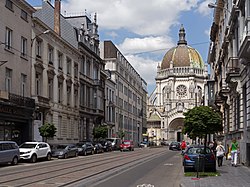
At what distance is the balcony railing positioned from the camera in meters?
37.3

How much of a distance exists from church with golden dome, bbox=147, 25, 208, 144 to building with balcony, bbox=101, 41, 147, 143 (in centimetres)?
1622

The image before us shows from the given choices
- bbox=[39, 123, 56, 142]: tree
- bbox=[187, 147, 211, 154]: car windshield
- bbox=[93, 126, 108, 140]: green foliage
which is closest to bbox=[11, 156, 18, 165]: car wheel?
bbox=[39, 123, 56, 142]: tree

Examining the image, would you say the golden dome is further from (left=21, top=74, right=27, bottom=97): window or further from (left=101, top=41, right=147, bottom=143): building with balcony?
(left=21, top=74, right=27, bottom=97): window

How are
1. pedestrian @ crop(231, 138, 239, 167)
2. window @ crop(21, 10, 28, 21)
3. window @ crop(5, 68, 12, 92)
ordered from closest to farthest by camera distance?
pedestrian @ crop(231, 138, 239, 167) → window @ crop(5, 68, 12, 92) → window @ crop(21, 10, 28, 21)

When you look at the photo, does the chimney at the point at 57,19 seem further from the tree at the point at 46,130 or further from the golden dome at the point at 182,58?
the golden dome at the point at 182,58

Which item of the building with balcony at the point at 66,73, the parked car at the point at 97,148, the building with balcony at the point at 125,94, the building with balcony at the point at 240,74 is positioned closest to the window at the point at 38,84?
the building with balcony at the point at 66,73

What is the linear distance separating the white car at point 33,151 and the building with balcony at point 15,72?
13.5 ft

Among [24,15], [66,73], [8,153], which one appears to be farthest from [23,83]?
[8,153]

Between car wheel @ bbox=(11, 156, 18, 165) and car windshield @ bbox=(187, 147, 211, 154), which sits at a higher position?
car windshield @ bbox=(187, 147, 211, 154)

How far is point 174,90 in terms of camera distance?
151m

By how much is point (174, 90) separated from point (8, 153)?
410 ft

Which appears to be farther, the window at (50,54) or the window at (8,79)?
the window at (50,54)

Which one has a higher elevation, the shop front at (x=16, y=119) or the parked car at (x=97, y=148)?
the shop front at (x=16, y=119)

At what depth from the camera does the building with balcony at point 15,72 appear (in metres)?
36.7
